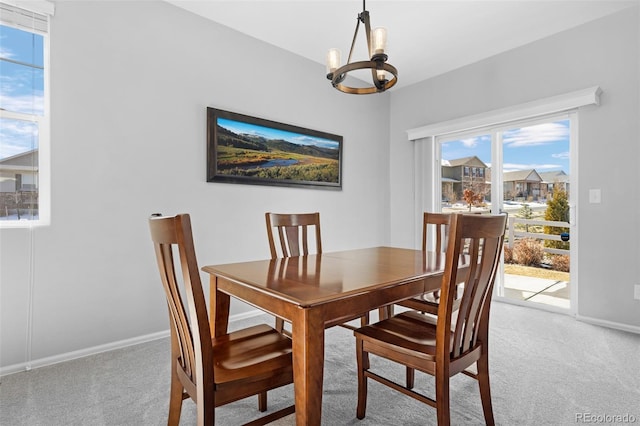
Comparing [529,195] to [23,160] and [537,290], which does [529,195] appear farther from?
[23,160]

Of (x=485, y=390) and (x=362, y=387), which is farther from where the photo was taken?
(x=362, y=387)

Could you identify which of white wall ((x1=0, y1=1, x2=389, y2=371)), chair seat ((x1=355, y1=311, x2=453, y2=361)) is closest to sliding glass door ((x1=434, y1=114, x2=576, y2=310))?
white wall ((x1=0, y1=1, x2=389, y2=371))

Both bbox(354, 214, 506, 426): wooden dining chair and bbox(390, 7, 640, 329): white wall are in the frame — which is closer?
bbox(354, 214, 506, 426): wooden dining chair

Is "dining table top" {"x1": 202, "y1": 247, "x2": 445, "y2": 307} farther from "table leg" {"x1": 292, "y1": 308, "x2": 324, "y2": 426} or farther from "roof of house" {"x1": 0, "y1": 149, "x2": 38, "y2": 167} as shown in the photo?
"roof of house" {"x1": 0, "y1": 149, "x2": 38, "y2": 167}

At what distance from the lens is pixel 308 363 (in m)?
1.09

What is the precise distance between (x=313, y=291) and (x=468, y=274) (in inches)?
23.7

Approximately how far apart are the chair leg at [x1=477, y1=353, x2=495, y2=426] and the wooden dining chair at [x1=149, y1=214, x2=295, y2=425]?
2.85 ft

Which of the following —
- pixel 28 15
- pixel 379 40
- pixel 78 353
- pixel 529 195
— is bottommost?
pixel 78 353

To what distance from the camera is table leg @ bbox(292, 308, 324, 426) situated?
109cm

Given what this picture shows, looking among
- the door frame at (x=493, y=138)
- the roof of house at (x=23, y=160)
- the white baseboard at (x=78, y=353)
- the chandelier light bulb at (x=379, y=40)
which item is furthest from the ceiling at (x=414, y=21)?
the white baseboard at (x=78, y=353)

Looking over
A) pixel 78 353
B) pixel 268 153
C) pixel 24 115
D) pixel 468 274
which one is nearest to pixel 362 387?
pixel 468 274

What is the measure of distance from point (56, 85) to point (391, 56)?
303 cm

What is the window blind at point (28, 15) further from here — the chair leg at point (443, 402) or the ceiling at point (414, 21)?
the chair leg at point (443, 402)

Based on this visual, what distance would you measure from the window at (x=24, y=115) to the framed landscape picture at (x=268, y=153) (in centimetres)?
114
